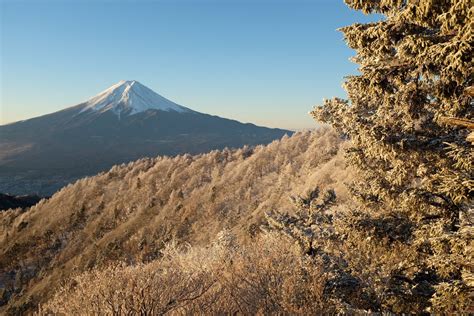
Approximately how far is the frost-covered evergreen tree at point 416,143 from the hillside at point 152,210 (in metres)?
19.5

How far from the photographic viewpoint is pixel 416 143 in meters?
6.39

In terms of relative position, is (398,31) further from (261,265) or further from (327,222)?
(261,265)

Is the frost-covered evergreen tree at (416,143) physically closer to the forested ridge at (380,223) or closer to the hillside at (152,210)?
the forested ridge at (380,223)

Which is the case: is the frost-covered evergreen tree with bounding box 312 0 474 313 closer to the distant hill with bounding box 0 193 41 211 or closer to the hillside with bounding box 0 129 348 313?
the hillside with bounding box 0 129 348 313

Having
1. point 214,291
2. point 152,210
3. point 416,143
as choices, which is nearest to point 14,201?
point 152,210

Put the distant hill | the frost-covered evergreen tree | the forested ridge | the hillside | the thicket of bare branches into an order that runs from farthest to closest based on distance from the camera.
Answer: the distant hill
the hillside
the thicket of bare branches
the forested ridge
the frost-covered evergreen tree

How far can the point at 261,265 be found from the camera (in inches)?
475

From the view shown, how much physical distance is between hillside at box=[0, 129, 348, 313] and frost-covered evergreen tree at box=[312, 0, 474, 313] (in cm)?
1949

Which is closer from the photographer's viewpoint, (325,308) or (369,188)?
(369,188)

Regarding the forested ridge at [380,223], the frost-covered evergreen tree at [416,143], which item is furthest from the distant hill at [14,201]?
the frost-covered evergreen tree at [416,143]

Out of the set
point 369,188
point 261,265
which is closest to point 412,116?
point 369,188

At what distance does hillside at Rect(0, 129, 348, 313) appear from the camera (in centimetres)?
3553

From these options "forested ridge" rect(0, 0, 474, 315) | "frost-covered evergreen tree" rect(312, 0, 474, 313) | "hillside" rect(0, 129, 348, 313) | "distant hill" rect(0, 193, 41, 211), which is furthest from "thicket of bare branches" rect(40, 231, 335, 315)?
"distant hill" rect(0, 193, 41, 211)

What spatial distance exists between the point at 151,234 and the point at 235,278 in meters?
28.8
